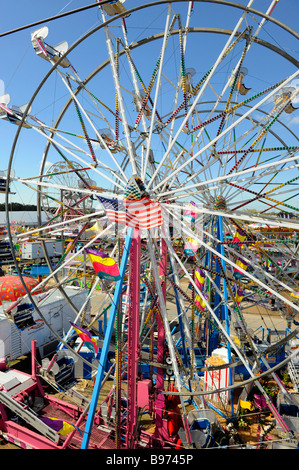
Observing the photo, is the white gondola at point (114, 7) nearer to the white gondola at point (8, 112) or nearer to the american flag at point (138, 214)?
the white gondola at point (8, 112)

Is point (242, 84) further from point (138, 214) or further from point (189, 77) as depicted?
point (138, 214)

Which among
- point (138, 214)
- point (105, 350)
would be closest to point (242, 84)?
point (138, 214)

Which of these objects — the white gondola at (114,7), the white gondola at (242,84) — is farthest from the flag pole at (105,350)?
the white gondola at (242,84)

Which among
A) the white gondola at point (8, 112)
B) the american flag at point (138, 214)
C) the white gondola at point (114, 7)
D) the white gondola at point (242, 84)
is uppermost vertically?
the white gondola at point (114, 7)

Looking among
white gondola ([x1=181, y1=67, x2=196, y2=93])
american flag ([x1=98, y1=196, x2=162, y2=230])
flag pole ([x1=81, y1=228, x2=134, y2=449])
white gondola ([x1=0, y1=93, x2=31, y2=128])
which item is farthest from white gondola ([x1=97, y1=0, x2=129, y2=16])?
flag pole ([x1=81, y1=228, x2=134, y2=449])

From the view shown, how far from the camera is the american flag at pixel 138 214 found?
712 cm

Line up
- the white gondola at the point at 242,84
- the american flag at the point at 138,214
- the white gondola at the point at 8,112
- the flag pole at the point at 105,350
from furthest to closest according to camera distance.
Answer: the white gondola at the point at 242,84 < the white gondola at the point at 8,112 < the american flag at the point at 138,214 < the flag pole at the point at 105,350

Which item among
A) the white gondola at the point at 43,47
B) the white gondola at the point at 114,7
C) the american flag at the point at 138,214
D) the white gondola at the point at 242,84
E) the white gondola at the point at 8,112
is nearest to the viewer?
the american flag at the point at 138,214

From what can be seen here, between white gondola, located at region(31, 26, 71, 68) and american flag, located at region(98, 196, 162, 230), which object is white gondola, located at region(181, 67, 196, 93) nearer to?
white gondola, located at region(31, 26, 71, 68)

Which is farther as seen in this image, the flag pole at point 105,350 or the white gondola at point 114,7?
the white gondola at point 114,7

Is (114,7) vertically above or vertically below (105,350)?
above

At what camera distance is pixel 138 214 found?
23.6ft

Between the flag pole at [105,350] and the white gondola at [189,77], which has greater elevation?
the white gondola at [189,77]

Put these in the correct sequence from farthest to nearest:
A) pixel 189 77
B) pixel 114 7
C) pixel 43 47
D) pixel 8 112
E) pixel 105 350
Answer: pixel 189 77 → pixel 8 112 → pixel 43 47 → pixel 114 7 → pixel 105 350
